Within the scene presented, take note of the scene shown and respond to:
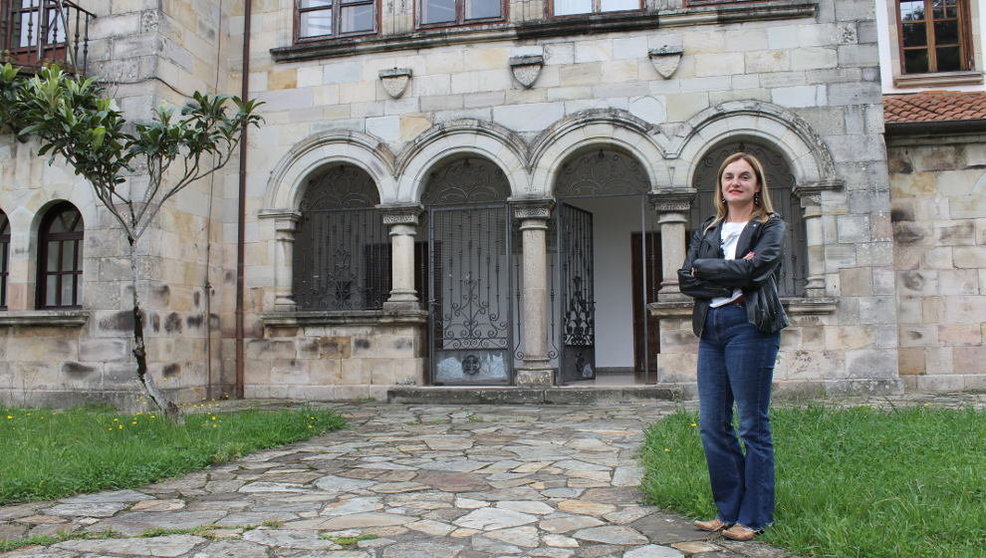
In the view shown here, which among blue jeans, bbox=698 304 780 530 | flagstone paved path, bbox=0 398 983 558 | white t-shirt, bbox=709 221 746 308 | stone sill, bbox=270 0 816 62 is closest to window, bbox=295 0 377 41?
stone sill, bbox=270 0 816 62

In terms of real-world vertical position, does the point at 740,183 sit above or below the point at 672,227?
below

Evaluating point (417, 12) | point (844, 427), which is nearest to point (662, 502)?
point (844, 427)

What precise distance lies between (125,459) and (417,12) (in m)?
7.11

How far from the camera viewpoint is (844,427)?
582cm

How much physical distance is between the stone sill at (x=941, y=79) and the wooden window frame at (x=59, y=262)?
10.5 metres

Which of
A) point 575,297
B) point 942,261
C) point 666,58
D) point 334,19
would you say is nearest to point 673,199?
point 666,58

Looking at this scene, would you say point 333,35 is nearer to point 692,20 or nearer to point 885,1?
point 692,20

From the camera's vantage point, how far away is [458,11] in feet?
34.6

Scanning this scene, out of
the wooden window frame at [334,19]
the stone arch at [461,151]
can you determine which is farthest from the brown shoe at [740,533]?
the wooden window frame at [334,19]

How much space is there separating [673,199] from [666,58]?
1.66 meters

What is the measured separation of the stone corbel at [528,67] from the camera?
33.2 feet

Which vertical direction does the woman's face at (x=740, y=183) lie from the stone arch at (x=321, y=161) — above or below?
below

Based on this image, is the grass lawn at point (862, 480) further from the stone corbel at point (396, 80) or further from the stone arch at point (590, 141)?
the stone corbel at point (396, 80)

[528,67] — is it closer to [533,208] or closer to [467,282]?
[533,208]
